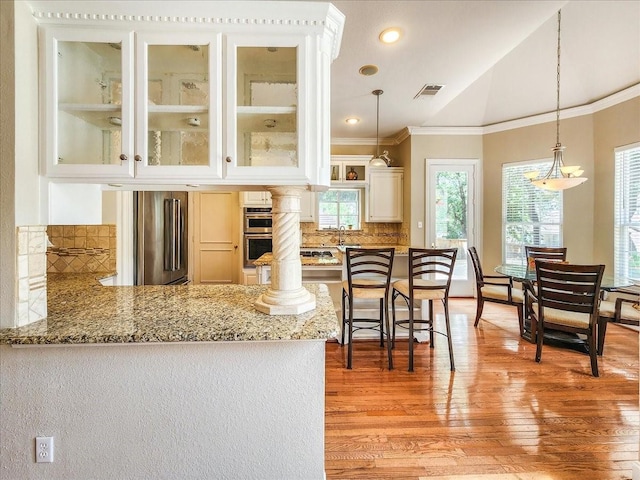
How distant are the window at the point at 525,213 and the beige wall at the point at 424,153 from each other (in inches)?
19.4

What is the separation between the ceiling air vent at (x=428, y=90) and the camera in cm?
370

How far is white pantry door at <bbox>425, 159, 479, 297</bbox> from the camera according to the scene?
525 centimetres

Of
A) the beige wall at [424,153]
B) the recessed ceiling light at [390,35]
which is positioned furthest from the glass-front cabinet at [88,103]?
the beige wall at [424,153]

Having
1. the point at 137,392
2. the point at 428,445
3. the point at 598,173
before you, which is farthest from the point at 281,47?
the point at 598,173

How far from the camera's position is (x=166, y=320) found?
1.29 m

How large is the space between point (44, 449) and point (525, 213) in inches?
224

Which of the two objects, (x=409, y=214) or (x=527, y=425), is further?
(x=409, y=214)

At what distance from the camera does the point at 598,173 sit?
4.12 metres

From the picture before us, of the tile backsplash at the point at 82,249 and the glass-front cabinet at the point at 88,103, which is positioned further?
the tile backsplash at the point at 82,249

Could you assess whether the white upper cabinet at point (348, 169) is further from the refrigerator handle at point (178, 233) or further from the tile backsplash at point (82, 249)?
the tile backsplash at point (82, 249)

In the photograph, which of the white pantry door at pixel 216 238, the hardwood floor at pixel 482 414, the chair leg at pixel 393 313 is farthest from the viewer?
the white pantry door at pixel 216 238

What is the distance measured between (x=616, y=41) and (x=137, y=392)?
16.9 feet

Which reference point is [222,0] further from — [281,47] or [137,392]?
[137,392]

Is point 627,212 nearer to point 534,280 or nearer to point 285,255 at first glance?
point 534,280
